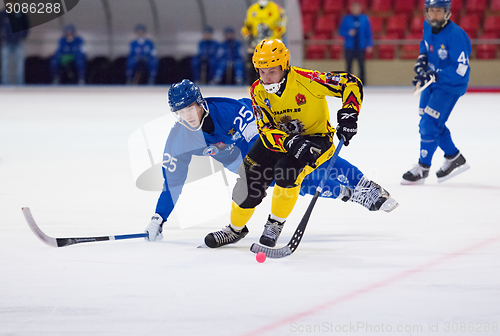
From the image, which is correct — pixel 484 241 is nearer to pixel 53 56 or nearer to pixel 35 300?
pixel 35 300

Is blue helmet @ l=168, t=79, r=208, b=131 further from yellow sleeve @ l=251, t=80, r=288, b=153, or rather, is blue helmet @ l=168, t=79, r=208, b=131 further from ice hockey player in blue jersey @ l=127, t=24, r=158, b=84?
ice hockey player in blue jersey @ l=127, t=24, r=158, b=84

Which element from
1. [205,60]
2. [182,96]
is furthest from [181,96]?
[205,60]

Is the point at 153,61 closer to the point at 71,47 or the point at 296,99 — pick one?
the point at 71,47

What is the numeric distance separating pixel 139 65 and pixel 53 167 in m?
7.64

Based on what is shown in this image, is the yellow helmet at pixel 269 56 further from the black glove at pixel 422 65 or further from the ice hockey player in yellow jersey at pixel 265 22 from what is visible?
the ice hockey player in yellow jersey at pixel 265 22

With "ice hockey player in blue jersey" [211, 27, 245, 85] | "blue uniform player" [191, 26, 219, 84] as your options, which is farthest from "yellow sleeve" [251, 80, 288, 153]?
"blue uniform player" [191, 26, 219, 84]

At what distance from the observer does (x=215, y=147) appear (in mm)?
2943

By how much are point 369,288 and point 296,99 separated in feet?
3.04

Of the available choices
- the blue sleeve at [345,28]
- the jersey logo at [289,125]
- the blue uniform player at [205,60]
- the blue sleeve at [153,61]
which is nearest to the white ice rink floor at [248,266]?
the jersey logo at [289,125]

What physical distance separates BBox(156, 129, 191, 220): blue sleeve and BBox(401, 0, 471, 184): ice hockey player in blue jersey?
77.8 inches

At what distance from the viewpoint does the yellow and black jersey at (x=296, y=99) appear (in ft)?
8.93

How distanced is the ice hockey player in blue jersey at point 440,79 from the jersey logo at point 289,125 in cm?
173

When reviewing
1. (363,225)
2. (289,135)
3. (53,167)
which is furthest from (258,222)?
(53,167)

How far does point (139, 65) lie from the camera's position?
480 inches
